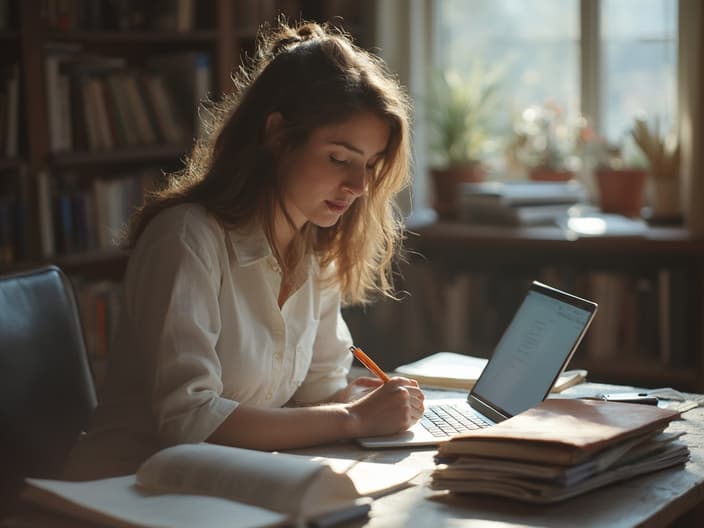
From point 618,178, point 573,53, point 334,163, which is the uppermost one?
point 573,53

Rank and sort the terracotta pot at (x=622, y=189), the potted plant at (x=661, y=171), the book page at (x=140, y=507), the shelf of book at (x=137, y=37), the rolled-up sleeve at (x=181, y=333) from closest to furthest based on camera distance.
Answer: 1. the book page at (x=140, y=507)
2. the rolled-up sleeve at (x=181, y=333)
3. the shelf of book at (x=137, y=37)
4. the potted plant at (x=661, y=171)
5. the terracotta pot at (x=622, y=189)

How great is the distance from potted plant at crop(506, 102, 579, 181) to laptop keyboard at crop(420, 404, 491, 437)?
7.33 feet

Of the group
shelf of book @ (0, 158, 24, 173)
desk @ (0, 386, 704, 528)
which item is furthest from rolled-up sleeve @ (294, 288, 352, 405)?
shelf of book @ (0, 158, 24, 173)

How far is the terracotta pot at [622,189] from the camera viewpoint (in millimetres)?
3662

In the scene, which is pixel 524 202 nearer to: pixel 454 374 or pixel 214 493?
pixel 454 374

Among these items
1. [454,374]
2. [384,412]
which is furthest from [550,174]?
[384,412]

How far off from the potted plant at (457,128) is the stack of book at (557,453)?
8.08 feet

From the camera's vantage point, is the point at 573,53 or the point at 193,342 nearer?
the point at 193,342

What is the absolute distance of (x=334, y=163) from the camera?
167cm

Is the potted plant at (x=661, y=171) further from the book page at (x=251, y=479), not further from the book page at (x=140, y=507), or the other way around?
the book page at (x=140, y=507)

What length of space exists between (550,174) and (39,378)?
2.48 metres

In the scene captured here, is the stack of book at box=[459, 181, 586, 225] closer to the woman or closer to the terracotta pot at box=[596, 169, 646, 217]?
the terracotta pot at box=[596, 169, 646, 217]

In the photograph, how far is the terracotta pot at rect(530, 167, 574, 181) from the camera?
3807mm

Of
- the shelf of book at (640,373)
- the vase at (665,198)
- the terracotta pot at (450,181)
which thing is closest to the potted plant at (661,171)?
the vase at (665,198)
